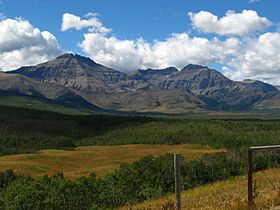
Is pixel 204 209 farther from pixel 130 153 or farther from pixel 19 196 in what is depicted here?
pixel 130 153

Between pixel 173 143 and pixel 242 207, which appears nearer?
pixel 242 207

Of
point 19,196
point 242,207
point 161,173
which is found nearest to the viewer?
point 242,207

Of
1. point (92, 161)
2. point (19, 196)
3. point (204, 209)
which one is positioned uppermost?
point (204, 209)

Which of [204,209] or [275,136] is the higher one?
[204,209]

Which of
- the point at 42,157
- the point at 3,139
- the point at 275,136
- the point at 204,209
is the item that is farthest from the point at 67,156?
the point at 204,209

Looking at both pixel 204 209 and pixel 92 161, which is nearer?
pixel 204 209

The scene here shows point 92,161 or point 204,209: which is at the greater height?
point 204,209

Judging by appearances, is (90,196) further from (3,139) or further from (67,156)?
(3,139)

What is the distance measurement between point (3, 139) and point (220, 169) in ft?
466

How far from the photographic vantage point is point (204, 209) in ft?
46.2

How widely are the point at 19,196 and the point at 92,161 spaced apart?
96988 millimetres

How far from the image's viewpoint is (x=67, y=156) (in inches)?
6009

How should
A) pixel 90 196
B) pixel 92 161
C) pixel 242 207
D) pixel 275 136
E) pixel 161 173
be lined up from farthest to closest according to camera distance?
pixel 275 136 → pixel 92 161 → pixel 161 173 → pixel 90 196 → pixel 242 207

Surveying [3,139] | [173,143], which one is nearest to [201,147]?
[173,143]
